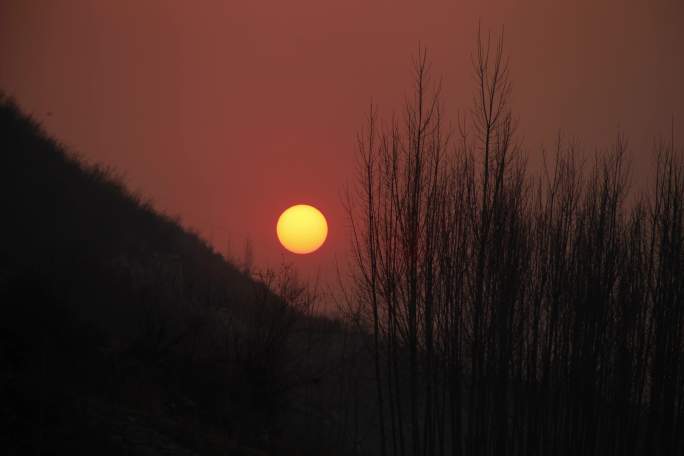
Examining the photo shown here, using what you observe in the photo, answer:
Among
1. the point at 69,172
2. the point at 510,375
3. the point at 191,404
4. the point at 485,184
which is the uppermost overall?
the point at 69,172

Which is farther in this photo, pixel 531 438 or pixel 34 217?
pixel 34 217

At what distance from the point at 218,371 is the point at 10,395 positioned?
6158 millimetres

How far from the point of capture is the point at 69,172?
2328cm

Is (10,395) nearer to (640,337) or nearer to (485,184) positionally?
(485,184)

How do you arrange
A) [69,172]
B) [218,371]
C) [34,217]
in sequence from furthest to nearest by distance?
[69,172] → [34,217] → [218,371]

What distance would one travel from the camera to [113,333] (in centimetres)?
1507

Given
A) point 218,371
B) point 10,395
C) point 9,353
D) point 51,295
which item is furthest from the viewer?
point 218,371

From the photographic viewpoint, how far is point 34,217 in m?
18.8

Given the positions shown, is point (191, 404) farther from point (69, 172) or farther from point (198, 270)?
point (69, 172)

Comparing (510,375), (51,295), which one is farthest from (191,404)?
(510,375)

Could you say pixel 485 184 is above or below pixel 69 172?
below

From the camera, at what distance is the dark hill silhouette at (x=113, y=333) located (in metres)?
8.56

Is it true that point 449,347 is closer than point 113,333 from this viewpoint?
Yes

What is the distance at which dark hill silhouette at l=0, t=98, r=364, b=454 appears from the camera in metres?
8.56
